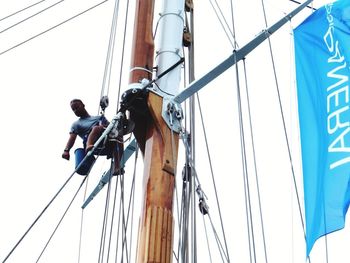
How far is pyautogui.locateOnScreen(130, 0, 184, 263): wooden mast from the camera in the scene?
Answer: 5027mm

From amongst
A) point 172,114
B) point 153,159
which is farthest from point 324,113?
point 153,159

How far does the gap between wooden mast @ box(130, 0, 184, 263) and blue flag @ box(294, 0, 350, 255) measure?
1227mm

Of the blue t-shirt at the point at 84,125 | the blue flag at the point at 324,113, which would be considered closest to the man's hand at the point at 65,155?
the blue t-shirt at the point at 84,125

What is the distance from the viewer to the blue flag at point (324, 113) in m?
5.42

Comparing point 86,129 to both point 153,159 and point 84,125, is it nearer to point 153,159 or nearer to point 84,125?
point 84,125

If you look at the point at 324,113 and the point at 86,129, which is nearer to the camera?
the point at 324,113

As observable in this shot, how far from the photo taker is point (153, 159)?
5.51m

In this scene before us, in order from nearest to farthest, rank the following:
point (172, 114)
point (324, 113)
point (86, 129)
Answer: point (172, 114) < point (324, 113) < point (86, 129)

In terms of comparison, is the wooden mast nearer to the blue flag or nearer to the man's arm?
the man's arm

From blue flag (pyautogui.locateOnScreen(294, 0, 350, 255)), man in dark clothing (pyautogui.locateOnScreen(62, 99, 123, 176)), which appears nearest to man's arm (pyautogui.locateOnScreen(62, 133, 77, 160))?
man in dark clothing (pyautogui.locateOnScreen(62, 99, 123, 176))

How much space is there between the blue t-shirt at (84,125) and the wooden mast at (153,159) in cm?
82

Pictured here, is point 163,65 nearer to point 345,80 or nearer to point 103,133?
point 103,133

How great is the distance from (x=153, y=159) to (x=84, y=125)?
1.44 m

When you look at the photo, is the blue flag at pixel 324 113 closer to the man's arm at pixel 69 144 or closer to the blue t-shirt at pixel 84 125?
the blue t-shirt at pixel 84 125
